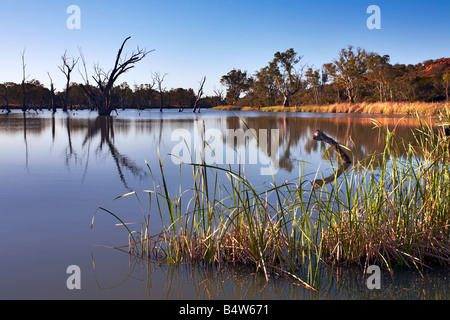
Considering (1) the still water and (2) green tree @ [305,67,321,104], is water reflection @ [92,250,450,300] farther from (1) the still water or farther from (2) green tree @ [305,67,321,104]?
(2) green tree @ [305,67,321,104]

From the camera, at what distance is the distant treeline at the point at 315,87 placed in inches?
1564

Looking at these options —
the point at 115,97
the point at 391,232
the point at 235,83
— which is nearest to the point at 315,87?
the point at 235,83

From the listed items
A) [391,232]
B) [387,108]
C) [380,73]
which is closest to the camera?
[391,232]

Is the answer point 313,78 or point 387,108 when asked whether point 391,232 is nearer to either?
point 387,108

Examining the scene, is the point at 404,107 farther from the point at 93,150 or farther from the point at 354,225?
the point at 354,225

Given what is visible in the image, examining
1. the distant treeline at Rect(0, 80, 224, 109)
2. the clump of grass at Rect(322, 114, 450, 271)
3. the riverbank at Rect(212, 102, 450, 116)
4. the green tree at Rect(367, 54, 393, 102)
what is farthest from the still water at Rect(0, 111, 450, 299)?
the distant treeline at Rect(0, 80, 224, 109)

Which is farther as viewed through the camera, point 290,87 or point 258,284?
point 290,87

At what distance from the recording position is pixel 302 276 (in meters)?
2.42

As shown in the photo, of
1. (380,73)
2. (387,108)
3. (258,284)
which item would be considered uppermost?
(380,73)

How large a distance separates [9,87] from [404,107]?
217 ft

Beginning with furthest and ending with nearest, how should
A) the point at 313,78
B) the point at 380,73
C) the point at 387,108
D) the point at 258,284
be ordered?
1. the point at 313,78
2. the point at 380,73
3. the point at 387,108
4. the point at 258,284

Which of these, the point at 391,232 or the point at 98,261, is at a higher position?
the point at 391,232

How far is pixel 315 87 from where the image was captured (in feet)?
195
